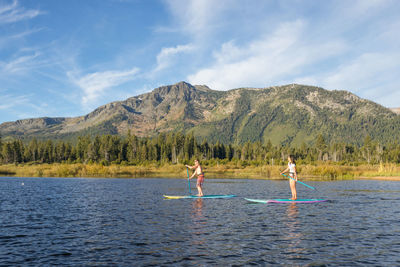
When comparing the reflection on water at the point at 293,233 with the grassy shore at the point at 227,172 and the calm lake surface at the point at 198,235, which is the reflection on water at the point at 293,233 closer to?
the calm lake surface at the point at 198,235

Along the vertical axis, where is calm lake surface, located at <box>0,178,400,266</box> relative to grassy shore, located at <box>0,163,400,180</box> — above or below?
below

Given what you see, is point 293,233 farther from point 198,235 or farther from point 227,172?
point 227,172

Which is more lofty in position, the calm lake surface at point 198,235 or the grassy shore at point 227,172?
the grassy shore at point 227,172

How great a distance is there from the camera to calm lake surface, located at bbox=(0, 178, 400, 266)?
41.3 ft

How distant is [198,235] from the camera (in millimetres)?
16453

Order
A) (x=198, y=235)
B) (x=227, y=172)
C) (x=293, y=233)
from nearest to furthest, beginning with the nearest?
(x=198, y=235) → (x=293, y=233) → (x=227, y=172)

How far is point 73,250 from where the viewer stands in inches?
544

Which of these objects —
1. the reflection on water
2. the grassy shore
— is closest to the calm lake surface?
the reflection on water

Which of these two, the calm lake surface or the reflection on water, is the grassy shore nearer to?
the calm lake surface

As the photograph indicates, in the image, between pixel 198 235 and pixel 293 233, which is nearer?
pixel 198 235

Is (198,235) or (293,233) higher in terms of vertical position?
(198,235)

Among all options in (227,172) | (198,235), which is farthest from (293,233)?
(227,172)

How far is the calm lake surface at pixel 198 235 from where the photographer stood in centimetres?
1260

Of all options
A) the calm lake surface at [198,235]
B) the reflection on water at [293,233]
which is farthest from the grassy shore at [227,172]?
the reflection on water at [293,233]
